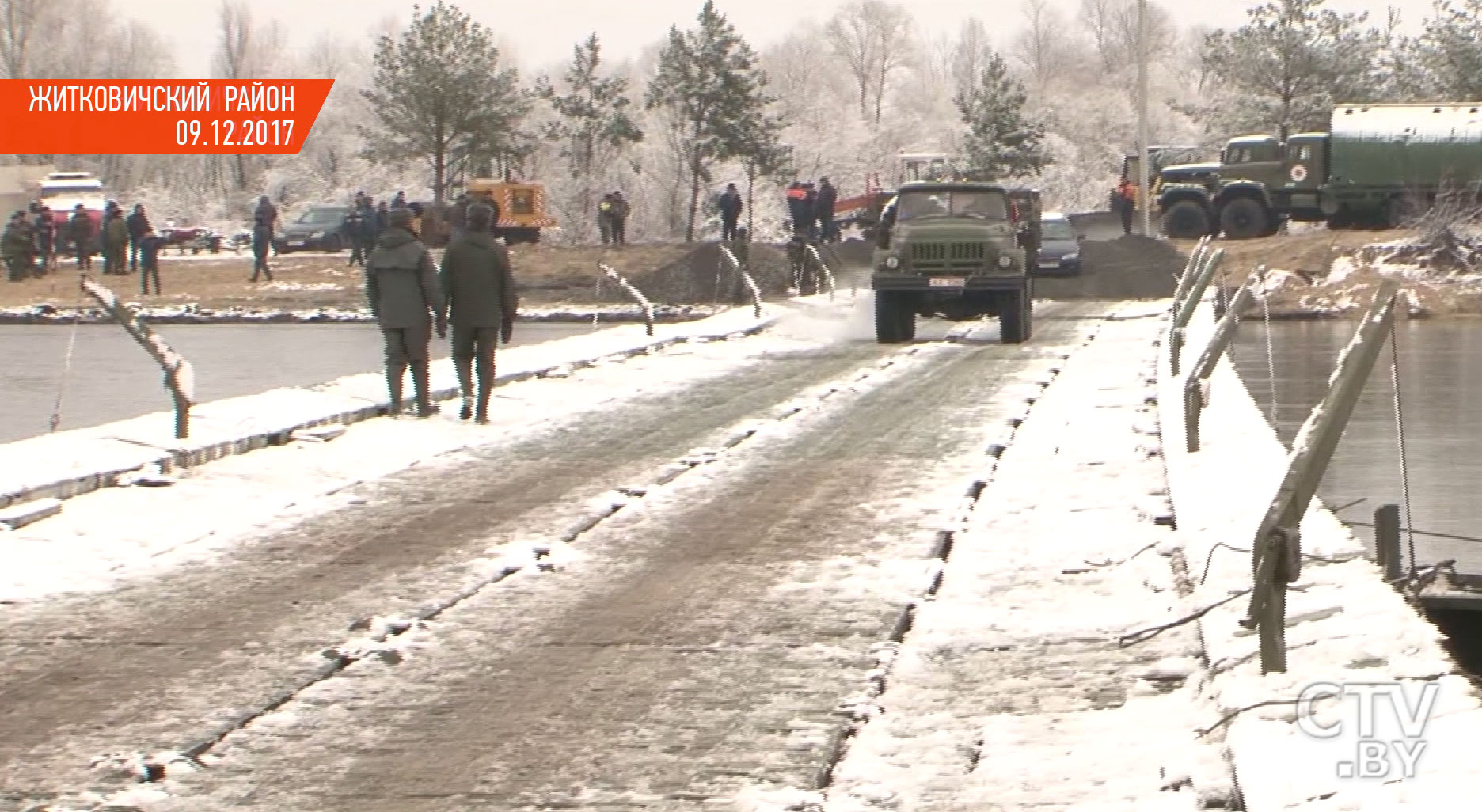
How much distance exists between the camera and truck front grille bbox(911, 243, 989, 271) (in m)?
26.3

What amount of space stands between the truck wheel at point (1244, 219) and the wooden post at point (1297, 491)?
44.4 metres

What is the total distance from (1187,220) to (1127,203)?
6582mm

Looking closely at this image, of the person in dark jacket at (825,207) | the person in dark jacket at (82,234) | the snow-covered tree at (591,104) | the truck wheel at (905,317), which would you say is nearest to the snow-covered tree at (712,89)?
the snow-covered tree at (591,104)

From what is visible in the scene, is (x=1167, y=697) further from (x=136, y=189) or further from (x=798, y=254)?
(x=136, y=189)

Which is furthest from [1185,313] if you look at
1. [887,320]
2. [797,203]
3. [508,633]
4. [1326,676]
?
[797,203]

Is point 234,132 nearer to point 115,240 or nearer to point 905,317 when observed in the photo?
point 115,240

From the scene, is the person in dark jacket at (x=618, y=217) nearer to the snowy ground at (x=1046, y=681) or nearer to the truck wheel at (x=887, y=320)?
the truck wheel at (x=887, y=320)

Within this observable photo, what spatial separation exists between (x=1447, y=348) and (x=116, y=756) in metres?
25.6

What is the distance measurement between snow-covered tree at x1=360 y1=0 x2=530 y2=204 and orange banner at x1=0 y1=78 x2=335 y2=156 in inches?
330

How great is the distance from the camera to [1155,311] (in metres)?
35.1

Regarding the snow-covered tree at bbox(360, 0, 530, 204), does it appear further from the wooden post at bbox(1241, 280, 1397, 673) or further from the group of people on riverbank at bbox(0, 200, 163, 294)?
the wooden post at bbox(1241, 280, 1397, 673)

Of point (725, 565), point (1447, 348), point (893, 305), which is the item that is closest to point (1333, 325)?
point (1447, 348)

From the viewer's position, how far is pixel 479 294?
16609 mm

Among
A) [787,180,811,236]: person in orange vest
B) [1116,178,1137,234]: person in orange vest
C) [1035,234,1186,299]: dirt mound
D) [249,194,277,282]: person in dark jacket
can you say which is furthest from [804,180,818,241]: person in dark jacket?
[249,194,277,282]: person in dark jacket
